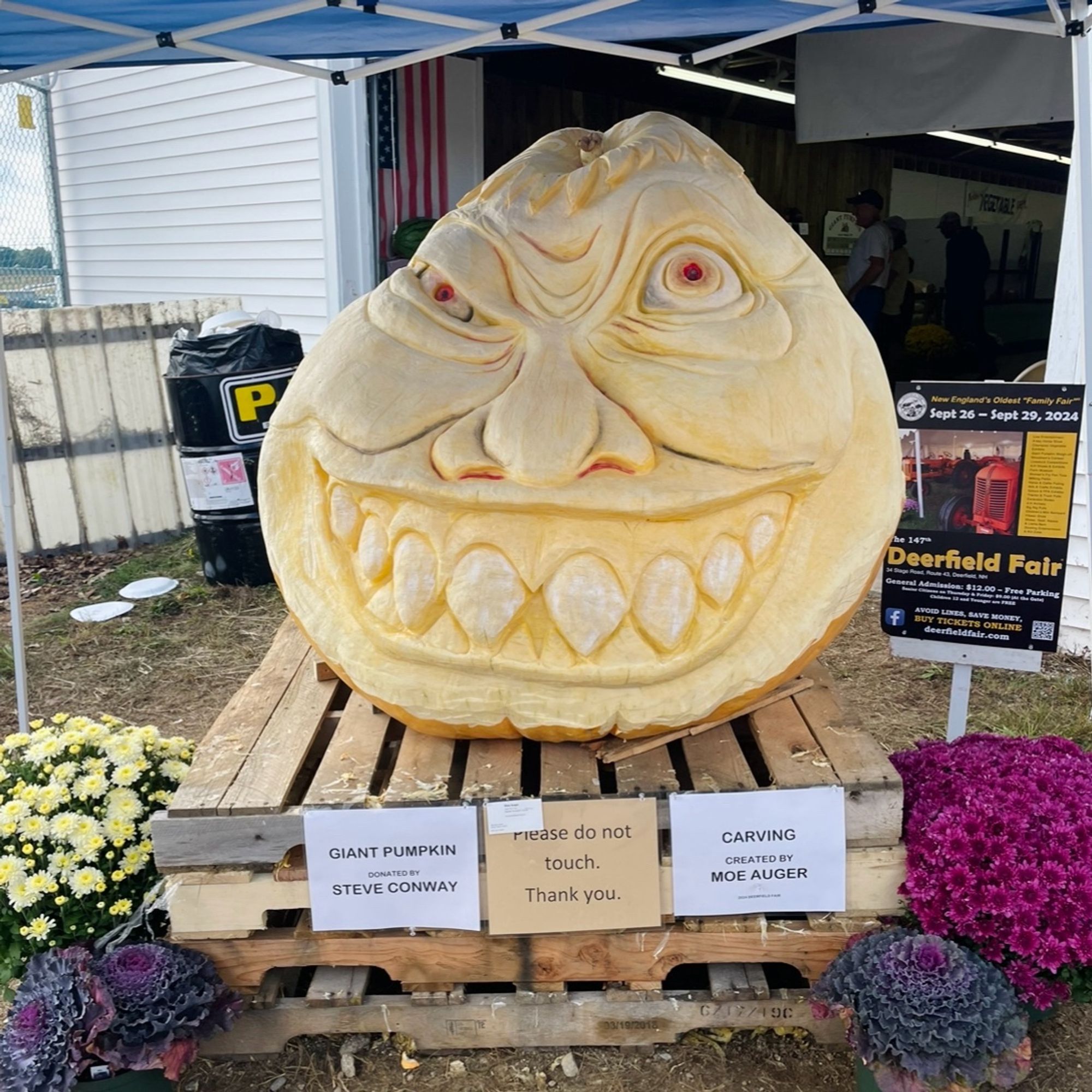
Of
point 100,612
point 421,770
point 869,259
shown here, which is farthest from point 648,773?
point 869,259

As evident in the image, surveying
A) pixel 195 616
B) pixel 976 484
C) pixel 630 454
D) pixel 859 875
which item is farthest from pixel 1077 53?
pixel 195 616

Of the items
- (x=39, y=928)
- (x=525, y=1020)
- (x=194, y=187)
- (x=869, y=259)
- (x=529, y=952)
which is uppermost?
(x=194, y=187)

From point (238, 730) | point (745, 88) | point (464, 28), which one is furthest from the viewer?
point (745, 88)

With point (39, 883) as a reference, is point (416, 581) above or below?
above

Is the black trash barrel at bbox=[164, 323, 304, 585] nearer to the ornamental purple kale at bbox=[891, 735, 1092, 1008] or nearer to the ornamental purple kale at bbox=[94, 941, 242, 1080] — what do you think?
the ornamental purple kale at bbox=[94, 941, 242, 1080]

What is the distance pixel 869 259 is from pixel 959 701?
559 centimetres

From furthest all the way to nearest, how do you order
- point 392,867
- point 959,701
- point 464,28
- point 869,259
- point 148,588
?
point 869,259 < point 148,588 < point 464,28 < point 959,701 < point 392,867

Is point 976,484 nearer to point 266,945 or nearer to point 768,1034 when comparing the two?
point 768,1034

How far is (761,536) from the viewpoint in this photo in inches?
83.0

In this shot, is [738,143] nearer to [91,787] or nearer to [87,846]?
[91,787]

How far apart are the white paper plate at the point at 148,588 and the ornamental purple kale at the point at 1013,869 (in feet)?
13.9

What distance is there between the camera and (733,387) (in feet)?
6.73

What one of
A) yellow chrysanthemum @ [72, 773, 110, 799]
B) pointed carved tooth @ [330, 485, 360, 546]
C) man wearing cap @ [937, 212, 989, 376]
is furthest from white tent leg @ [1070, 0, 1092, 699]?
man wearing cap @ [937, 212, 989, 376]

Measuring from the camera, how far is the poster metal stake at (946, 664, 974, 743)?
8.78ft
